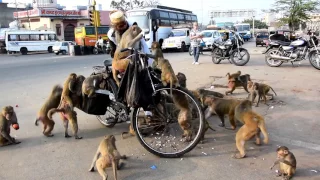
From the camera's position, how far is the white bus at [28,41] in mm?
31656

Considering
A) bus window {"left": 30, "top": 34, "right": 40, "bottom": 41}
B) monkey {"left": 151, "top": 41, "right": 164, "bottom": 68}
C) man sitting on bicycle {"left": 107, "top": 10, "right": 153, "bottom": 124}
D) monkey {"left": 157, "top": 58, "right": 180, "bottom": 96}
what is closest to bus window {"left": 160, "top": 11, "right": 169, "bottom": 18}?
bus window {"left": 30, "top": 34, "right": 40, "bottom": 41}

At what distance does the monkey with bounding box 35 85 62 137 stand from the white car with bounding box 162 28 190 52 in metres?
20.7

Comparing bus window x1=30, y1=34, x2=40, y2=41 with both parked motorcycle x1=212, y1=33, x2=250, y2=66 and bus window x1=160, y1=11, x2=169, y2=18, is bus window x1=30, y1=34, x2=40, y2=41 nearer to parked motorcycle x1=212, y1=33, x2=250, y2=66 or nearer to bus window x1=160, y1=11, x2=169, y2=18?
bus window x1=160, y1=11, x2=169, y2=18

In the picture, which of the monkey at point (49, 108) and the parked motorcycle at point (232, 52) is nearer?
the monkey at point (49, 108)

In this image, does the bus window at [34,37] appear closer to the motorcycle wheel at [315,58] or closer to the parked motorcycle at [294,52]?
the parked motorcycle at [294,52]

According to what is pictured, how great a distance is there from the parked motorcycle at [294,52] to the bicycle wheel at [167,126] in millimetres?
8550

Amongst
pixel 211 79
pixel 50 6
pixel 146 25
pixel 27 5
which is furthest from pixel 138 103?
pixel 27 5

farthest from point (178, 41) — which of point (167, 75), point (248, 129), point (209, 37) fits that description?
point (248, 129)

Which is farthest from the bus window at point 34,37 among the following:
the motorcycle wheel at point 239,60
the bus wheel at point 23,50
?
the motorcycle wheel at point 239,60

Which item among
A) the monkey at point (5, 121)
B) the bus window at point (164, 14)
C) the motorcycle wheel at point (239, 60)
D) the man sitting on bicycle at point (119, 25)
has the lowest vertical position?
the monkey at point (5, 121)

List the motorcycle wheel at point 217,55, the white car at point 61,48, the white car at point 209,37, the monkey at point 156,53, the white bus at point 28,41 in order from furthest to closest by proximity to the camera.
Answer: the white bus at point 28,41, the white car at point 61,48, the white car at point 209,37, the motorcycle wheel at point 217,55, the monkey at point 156,53

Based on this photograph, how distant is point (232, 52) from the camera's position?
1330cm

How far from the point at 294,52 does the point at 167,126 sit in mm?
9199

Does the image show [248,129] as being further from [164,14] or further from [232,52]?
[164,14]
